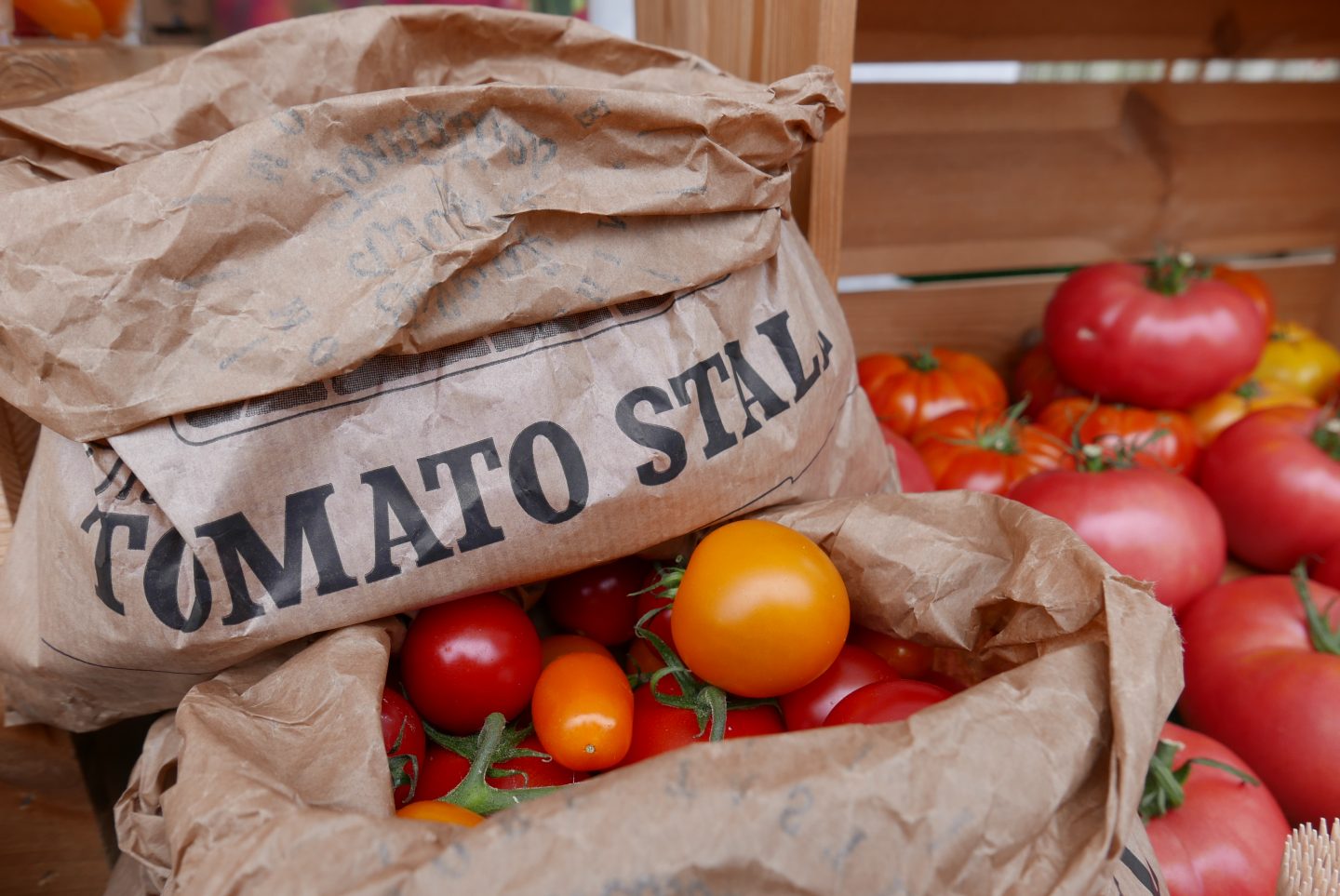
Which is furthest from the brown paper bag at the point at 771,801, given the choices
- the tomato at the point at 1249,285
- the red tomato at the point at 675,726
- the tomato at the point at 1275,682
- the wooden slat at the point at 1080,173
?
the tomato at the point at 1249,285

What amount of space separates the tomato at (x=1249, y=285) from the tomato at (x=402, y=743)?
3.59 ft

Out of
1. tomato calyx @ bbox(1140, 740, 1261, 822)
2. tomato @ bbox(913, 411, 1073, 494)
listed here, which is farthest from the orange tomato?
tomato calyx @ bbox(1140, 740, 1261, 822)

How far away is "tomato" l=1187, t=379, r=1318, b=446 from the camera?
105cm

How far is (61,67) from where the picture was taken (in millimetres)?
687

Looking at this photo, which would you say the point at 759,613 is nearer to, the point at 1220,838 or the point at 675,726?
the point at 675,726

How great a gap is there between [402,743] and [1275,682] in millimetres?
670

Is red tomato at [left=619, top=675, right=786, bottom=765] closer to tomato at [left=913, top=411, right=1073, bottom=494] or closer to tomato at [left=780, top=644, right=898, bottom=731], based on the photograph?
tomato at [left=780, top=644, right=898, bottom=731]

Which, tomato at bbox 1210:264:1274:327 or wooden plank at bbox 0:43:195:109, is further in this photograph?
tomato at bbox 1210:264:1274:327

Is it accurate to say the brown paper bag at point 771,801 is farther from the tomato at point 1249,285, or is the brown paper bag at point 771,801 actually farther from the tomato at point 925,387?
the tomato at point 1249,285

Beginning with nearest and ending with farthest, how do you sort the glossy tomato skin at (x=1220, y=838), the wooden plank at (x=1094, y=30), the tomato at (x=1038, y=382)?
the glossy tomato skin at (x=1220, y=838)
the wooden plank at (x=1094, y=30)
the tomato at (x=1038, y=382)

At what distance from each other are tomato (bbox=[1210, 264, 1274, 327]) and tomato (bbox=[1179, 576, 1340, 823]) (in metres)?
0.49

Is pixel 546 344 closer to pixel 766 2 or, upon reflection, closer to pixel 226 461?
pixel 226 461

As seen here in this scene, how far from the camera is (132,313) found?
439mm

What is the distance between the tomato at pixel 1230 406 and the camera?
105 centimetres
